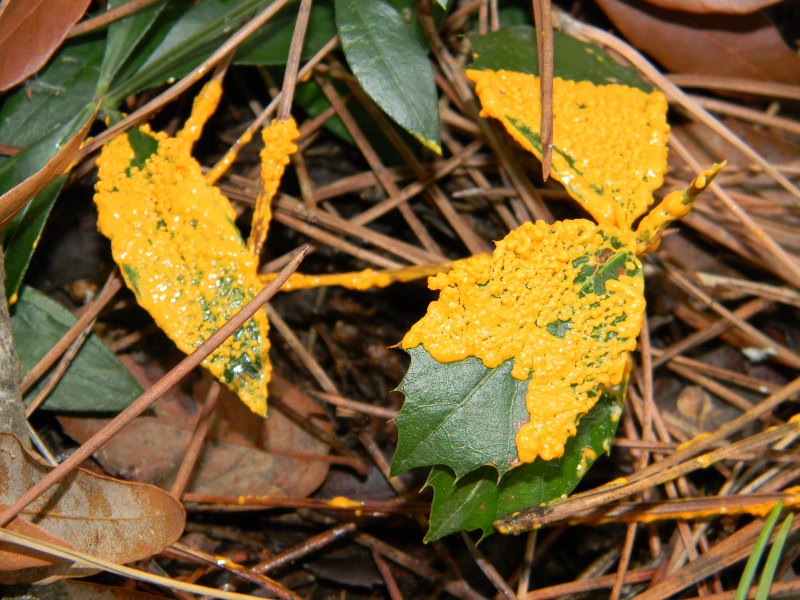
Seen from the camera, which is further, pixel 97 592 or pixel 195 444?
pixel 195 444

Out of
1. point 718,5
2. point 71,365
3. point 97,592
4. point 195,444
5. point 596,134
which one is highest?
point 718,5

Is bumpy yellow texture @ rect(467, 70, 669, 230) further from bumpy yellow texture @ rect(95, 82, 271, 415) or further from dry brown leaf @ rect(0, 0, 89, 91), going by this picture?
dry brown leaf @ rect(0, 0, 89, 91)

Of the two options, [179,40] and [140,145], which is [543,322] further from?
[179,40]

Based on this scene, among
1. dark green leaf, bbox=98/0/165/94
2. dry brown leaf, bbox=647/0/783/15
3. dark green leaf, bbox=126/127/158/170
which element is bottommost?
dry brown leaf, bbox=647/0/783/15

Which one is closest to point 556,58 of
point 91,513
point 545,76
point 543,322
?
point 545,76

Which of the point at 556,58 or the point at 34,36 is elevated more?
the point at 34,36

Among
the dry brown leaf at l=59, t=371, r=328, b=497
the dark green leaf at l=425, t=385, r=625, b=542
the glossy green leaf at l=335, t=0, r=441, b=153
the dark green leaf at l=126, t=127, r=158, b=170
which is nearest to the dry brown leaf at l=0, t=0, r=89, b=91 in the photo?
the dark green leaf at l=126, t=127, r=158, b=170

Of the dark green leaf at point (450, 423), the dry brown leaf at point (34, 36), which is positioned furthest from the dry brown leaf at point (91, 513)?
the dry brown leaf at point (34, 36)
